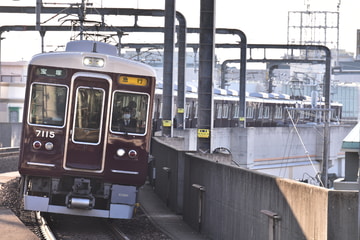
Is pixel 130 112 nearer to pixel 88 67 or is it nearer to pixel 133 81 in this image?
pixel 133 81

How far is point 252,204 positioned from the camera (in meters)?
11.5

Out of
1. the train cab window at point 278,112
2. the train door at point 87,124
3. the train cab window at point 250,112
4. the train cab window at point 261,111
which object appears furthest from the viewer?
the train cab window at point 278,112

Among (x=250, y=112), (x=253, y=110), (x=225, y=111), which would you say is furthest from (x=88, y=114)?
(x=253, y=110)

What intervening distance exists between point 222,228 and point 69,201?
2645 millimetres

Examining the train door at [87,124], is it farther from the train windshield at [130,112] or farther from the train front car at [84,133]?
the train windshield at [130,112]

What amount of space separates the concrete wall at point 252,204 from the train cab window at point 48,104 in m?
2.76

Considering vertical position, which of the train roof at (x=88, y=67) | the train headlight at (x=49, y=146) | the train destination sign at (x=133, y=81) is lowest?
the train headlight at (x=49, y=146)

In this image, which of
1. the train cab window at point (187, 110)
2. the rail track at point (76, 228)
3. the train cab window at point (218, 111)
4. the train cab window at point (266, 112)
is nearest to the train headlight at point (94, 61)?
the rail track at point (76, 228)

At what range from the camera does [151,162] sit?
23938 mm

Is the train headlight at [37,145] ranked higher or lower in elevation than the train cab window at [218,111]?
lower

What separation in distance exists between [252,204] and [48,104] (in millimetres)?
4227

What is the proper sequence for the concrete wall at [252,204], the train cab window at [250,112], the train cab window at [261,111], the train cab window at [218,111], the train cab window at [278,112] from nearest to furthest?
the concrete wall at [252,204] → the train cab window at [218,111] → the train cab window at [250,112] → the train cab window at [261,111] → the train cab window at [278,112]

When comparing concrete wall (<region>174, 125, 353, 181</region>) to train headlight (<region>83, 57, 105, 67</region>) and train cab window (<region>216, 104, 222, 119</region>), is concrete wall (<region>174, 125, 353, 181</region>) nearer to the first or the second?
train cab window (<region>216, 104, 222, 119</region>)

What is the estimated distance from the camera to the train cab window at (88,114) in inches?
539
